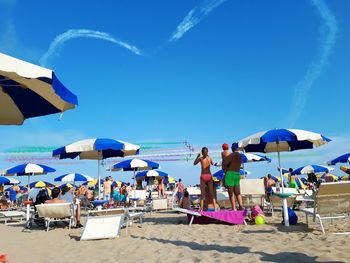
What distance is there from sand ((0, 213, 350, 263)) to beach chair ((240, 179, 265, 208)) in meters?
1.86

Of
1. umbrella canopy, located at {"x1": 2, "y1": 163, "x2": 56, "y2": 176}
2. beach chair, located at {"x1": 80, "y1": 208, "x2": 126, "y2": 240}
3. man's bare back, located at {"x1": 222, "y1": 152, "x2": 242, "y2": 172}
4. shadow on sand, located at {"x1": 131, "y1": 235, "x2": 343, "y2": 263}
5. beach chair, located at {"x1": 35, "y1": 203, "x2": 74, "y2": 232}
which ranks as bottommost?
shadow on sand, located at {"x1": 131, "y1": 235, "x2": 343, "y2": 263}

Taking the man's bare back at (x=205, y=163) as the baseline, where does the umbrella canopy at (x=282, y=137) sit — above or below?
above

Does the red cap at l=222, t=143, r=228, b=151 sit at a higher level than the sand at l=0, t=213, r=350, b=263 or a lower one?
higher

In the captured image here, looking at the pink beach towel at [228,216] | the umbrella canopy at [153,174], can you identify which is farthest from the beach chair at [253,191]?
the umbrella canopy at [153,174]

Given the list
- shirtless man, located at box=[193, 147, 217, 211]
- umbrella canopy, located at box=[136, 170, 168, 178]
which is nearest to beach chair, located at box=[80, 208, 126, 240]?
shirtless man, located at box=[193, 147, 217, 211]

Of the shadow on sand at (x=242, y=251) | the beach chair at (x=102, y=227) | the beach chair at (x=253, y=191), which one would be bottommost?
the shadow on sand at (x=242, y=251)

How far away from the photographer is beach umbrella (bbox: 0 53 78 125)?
113 inches

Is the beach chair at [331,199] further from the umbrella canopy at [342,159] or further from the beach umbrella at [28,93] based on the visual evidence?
the umbrella canopy at [342,159]

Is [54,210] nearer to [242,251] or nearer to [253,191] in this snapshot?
[242,251]

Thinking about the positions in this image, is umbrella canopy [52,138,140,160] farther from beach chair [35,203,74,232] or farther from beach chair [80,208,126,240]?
beach chair [80,208,126,240]

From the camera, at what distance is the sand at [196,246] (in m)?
4.00

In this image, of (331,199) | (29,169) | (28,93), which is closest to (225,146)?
(331,199)

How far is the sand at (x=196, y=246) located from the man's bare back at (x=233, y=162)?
1303mm

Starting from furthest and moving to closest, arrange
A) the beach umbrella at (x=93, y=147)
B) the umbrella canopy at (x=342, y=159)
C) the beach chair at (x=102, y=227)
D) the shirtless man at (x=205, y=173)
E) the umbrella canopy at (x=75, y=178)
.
Result: the umbrella canopy at (x=75, y=178) → the umbrella canopy at (x=342, y=159) → the beach umbrella at (x=93, y=147) → the shirtless man at (x=205, y=173) → the beach chair at (x=102, y=227)
